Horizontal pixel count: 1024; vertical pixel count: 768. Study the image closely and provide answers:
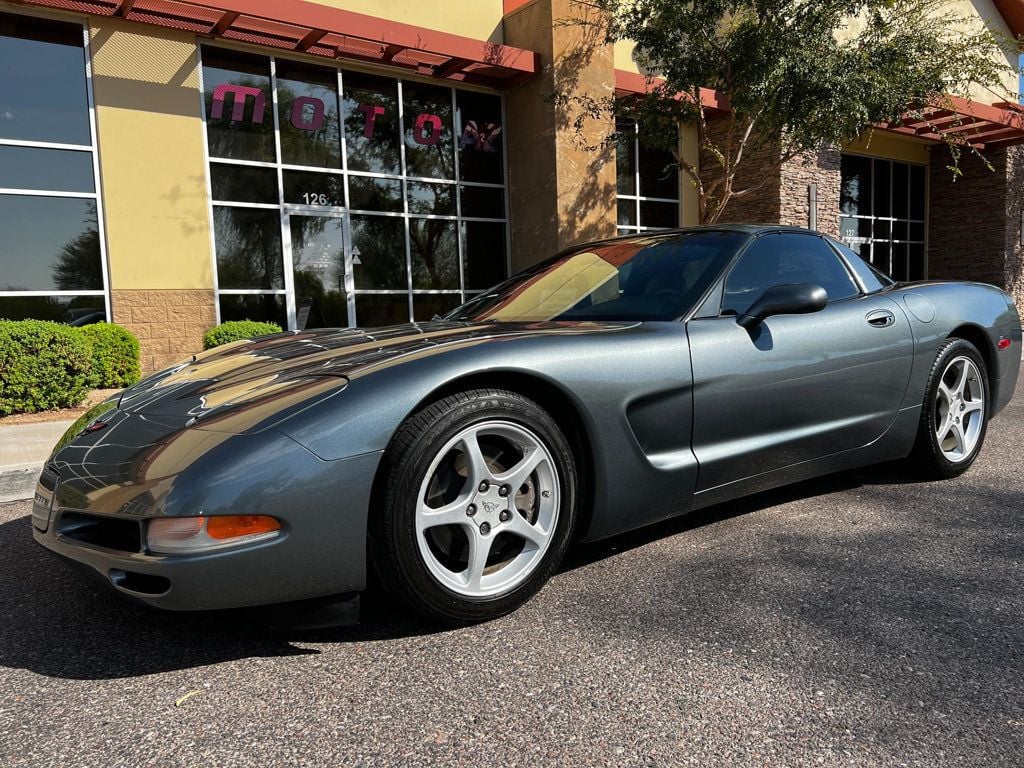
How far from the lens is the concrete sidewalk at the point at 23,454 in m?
4.42

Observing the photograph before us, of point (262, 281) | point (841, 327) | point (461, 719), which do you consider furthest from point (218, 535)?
point (262, 281)

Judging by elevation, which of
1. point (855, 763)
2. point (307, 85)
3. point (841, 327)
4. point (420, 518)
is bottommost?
point (855, 763)

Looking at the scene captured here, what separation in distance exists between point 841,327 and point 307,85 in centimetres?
977

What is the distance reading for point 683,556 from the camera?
291 centimetres

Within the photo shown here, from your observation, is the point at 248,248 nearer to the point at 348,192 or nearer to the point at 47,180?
the point at 348,192

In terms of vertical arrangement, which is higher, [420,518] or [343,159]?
[343,159]

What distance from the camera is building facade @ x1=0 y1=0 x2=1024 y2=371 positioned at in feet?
30.1

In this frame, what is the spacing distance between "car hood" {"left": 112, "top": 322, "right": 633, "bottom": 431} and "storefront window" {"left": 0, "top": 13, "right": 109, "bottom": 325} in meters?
7.15

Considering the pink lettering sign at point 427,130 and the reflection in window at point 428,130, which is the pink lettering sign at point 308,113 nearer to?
the reflection in window at point 428,130

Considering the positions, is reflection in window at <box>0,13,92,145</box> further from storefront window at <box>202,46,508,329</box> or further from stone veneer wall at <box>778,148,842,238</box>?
stone veneer wall at <box>778,148,842,238</box>

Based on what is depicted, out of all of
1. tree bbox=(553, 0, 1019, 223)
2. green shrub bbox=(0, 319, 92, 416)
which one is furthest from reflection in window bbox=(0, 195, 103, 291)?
tree bbox=(553, 0, 1019, 223)

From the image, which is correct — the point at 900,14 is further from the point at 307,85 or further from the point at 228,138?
the point at 228,138

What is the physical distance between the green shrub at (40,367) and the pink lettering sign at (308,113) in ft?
16.7

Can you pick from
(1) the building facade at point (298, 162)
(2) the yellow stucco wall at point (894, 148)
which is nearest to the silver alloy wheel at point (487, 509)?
(1) the building facade at point (298, 162)
